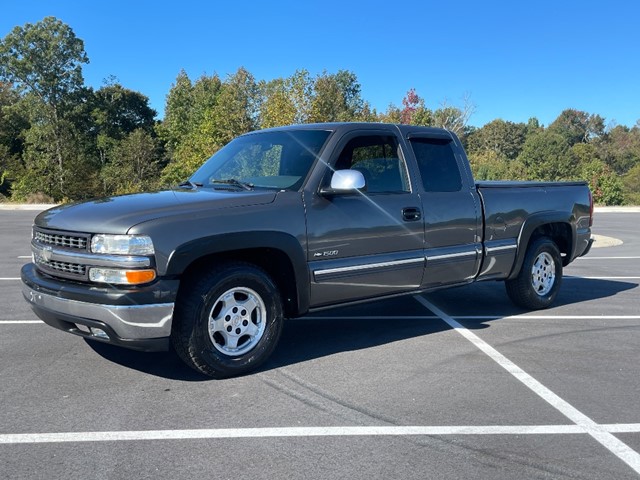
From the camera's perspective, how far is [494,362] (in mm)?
5094

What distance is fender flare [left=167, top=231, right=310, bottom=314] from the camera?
420 centimetres

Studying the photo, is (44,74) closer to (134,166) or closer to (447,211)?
(134,166)

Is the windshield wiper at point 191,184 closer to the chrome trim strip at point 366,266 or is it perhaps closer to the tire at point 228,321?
the tire at point 228,321

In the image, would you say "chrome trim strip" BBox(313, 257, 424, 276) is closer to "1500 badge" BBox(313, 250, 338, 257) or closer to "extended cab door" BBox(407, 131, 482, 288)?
"1500 badge" BBox(313, 250, 338, 257)

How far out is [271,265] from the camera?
4.93 metres

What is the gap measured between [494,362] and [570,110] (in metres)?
115

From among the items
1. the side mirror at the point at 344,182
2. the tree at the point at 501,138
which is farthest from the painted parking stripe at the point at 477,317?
the tree at the point at 501,138

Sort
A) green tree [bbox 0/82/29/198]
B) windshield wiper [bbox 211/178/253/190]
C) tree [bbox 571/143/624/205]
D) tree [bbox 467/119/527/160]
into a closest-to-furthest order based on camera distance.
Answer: windshield wiper [bbox 211/178/253/190] → tree [bbox 571/143/624/205] → green tree [bbox 0/82/29/198] → tree [bbox 467/119/527/160]

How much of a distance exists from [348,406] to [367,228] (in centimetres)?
169

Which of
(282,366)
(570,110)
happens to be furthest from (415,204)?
(570,110)

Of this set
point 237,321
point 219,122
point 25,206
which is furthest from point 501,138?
point 237,321

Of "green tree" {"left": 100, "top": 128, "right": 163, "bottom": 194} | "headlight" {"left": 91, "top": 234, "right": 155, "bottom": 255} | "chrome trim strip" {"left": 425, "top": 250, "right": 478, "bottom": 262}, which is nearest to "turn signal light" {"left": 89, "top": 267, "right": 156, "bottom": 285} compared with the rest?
"headlight" {"left": 91, "top": 234, "right": 155, "bottom": 255}

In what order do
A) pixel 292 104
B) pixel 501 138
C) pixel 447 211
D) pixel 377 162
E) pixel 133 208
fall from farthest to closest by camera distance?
pixel 501 138
pixel 292 104
pixel 447 211
pixel 377 162
pixel 133 208

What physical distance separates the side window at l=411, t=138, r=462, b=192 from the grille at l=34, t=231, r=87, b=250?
318cm
